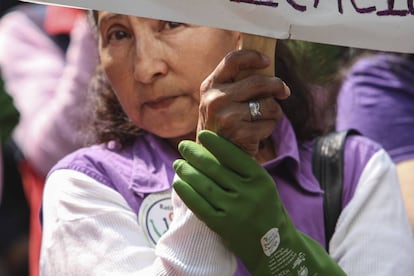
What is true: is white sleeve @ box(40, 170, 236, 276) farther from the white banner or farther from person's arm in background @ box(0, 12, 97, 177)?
person's arm in background @ box(0, 12, 97, 177)

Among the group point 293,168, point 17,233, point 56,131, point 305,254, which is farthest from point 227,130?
point 17,233

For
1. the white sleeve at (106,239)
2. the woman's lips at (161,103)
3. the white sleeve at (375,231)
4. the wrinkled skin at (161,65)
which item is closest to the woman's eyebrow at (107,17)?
the wrinkled skin at (161,65)

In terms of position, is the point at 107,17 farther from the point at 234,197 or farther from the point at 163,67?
the point at 234,197

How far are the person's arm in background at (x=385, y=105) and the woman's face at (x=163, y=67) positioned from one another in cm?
71

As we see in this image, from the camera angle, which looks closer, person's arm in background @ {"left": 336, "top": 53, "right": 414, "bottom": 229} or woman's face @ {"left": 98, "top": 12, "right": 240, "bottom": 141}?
woman's face @ {"left": 98, "top": 12, "right": 240, "bottom": 141}

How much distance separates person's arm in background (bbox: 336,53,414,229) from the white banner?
0.83 m

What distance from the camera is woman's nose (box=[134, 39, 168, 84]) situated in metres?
2.17

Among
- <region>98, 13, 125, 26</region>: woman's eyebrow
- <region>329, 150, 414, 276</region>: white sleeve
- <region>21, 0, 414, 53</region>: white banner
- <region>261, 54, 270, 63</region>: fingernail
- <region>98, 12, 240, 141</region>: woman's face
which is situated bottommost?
<region>329, 150, 414, 276</region>: white sleeve

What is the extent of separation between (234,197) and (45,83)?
169cm

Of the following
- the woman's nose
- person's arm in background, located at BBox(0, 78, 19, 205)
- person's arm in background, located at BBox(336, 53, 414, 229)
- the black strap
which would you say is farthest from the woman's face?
person's arm in background, located at BBox(0, 78, 19, 205)

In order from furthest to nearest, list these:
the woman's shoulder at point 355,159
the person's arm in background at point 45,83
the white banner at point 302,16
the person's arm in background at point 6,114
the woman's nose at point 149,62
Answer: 1. the person's arm in background at point 45,83
2. the person's arm in background at point 6,114
3. the woman's shoulder at point 355,159
4. the woman's nose at point 149,62
5. the white banner at point 302,16

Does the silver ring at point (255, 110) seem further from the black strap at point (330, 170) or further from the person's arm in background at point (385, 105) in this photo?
the person's arm in background at point (385, 105)

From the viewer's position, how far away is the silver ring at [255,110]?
1.93 metres

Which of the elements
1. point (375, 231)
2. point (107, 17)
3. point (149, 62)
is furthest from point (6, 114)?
point (375, 231)
